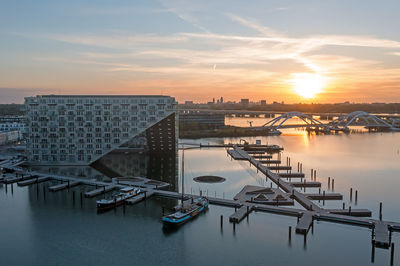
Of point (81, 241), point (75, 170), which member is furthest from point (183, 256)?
point (75, 170)

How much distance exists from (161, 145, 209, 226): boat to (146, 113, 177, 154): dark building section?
17321 millimetres

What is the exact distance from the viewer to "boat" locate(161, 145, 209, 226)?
18250 mm

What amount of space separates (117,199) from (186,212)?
16.2 feet

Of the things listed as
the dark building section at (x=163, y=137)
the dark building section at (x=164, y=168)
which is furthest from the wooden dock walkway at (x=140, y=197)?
the dark building section at (x=163, y=137)

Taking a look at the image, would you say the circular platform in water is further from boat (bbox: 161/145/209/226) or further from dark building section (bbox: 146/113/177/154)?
dark building section (bbox: 146/113/177/154)

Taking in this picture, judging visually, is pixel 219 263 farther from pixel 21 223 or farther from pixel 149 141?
pixel 149 141

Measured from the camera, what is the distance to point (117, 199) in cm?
2159

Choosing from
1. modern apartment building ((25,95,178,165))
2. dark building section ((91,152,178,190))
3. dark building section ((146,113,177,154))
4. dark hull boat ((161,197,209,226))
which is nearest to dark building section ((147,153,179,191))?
dark building section ((91,152,178,190))

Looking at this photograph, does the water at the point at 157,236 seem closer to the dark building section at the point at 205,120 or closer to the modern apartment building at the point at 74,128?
the modern apartment building at the point at 74,128

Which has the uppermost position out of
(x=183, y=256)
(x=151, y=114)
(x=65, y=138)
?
(x=151, y=114)

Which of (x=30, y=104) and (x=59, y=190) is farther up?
(x=30, y=104)

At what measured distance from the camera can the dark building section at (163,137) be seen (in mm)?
37928

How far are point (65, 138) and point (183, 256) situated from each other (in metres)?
22.2

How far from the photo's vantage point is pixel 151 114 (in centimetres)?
3481
